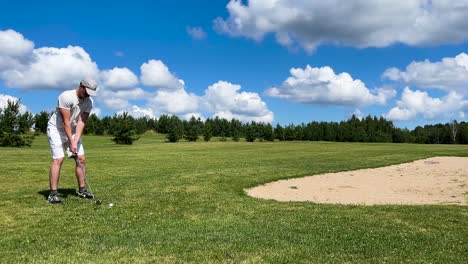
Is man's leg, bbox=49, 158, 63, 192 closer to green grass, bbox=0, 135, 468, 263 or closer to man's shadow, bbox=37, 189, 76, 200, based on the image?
green grass, bbox=0, 135, 468, 263

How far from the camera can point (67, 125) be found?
9.96 meters

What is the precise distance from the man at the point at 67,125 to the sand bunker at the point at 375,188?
5.25 meters

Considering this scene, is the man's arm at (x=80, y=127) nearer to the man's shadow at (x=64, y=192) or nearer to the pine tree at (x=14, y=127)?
the man's shadow at (x=64, y=192)

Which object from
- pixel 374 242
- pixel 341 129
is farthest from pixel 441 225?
pixel 341 129

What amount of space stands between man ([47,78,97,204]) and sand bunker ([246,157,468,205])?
5.25 m

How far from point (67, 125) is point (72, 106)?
45 centimetres

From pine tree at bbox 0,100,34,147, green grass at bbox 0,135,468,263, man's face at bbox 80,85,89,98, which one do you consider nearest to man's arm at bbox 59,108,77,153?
man's face at bbox 80,85,89,98

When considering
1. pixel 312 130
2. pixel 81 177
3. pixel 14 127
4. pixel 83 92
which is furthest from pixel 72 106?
pixel 312 130

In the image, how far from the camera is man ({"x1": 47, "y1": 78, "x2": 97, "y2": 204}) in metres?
10.0

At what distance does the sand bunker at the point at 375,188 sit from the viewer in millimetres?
13023

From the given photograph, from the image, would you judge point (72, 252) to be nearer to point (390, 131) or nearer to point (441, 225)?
point (441, 225)

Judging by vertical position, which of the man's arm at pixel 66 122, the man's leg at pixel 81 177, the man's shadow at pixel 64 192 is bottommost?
the man's shadow at pixel 64 192

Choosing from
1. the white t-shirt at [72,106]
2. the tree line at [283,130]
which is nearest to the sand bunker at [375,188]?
the white t-shirt at [72,106]

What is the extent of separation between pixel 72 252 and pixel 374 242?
445cm
